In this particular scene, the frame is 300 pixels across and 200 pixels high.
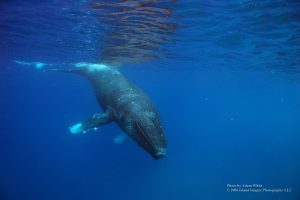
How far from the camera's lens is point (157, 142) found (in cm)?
739

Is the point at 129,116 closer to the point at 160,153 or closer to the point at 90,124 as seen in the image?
the point at 90,124

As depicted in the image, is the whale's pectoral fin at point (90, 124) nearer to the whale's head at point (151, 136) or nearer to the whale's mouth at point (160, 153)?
the whale's head at point (151, 136)

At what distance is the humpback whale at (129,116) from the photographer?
7.55 metres

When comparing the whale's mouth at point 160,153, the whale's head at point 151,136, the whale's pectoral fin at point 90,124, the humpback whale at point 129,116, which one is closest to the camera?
the whale's mouth at point 160,153

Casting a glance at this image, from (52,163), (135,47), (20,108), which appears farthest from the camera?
(20,108)

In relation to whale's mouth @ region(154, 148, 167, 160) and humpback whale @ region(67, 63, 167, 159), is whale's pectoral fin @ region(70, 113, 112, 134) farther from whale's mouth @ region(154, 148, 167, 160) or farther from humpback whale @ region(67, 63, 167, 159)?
whale's mouth @ region(154, 148, 167, 160)

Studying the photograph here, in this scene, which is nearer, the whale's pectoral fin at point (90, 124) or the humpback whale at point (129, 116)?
the humpback whale at point (129, 116)

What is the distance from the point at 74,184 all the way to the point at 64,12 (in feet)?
105

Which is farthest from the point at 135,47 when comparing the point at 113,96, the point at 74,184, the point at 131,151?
the point at 74,184

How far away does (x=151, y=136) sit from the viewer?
755 centimetres

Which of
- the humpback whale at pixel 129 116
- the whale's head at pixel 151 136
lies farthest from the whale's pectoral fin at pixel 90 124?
the whale's head at pixel 151 136

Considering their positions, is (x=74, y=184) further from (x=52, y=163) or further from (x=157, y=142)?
(x=157, y=142)

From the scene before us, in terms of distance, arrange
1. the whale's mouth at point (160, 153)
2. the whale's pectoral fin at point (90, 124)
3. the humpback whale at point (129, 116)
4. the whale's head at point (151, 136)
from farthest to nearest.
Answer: the whale's pectoral fin at point (90, 124)
the humpback whale at point (129, 116)
the whale's head at point (151, 136)
the whale's mouth at point (160, 153)

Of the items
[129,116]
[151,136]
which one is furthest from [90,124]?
[151,136]
